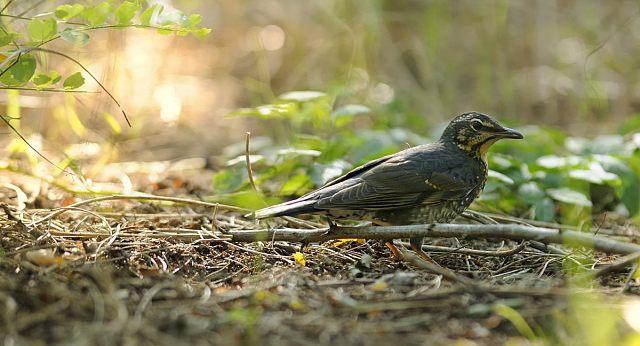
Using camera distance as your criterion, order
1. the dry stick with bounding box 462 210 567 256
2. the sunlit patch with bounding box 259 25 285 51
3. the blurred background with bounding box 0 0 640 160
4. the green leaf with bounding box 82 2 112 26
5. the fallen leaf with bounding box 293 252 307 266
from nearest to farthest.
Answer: the green leaf with bounding box 82 2 112 26 → the fallen leaf with bounding box 293 252 307 266 → the dry stick with bounding box 462 210 567 256 → the blurred background with bounding box 0 0 640 160 → the sunlit patch with bounding box 259 25 285 51

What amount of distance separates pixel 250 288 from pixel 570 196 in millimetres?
2652

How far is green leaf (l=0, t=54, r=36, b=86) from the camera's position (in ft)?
13.3

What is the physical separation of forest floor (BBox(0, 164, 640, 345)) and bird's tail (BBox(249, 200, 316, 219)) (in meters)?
0.28

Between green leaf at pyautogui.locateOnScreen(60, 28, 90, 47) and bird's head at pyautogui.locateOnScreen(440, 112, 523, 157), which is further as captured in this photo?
bird's head at pyautogui.locateOnScreen(440, 112, 523, 157)

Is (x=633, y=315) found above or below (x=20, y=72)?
below

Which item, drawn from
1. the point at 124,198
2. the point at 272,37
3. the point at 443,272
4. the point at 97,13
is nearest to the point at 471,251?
the point at 443,272

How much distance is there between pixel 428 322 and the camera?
130 inches

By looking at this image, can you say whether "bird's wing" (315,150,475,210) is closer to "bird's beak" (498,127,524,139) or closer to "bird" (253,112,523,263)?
"bird" (253,112,523,263)

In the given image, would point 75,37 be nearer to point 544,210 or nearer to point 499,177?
point 499,177

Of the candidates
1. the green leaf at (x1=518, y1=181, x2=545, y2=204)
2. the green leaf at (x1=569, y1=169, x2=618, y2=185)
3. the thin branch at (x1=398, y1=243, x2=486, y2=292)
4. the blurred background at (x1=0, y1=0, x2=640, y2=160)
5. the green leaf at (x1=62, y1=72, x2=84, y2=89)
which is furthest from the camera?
the blurred background at (x1=0, y1=0, x2=640, y2=160)

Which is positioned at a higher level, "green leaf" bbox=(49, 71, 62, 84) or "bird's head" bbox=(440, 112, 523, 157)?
"green leaf" bbox=(49, 71, 62, 84)

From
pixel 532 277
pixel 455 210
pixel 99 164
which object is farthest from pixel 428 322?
pixel 99 164

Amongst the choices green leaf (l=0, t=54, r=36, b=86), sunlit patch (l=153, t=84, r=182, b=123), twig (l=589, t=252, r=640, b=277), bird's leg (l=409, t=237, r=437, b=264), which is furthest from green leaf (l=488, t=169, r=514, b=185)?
sunlit patch (l=153, t=84, r=182, b=123)

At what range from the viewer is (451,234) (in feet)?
13.4
